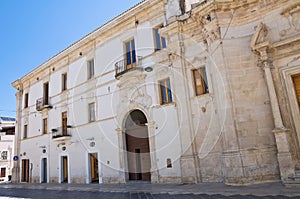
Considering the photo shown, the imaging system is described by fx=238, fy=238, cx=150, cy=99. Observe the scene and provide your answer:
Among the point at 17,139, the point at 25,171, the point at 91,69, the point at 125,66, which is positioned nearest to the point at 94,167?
the point at 91,69

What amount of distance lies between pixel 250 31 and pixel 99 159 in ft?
32.8

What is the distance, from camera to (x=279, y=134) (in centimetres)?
761

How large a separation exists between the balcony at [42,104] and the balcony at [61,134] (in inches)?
86.1

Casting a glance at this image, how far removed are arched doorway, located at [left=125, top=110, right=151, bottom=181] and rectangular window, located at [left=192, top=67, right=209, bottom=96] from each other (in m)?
3.41

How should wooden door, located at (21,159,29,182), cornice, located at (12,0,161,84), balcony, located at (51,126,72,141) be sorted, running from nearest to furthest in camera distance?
cornice, located at (12,0,161,84), balcony, located at (51,126,72,141), wooden door, located at (21,159,29,182)

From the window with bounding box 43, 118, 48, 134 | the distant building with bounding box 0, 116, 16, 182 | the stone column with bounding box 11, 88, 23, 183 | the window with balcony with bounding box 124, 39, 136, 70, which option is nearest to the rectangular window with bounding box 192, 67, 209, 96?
the window with balcony with bounding box 124, 39, 136, 70

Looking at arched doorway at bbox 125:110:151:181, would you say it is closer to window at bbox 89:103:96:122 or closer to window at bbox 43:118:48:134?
window at bbox 89:103:96:122

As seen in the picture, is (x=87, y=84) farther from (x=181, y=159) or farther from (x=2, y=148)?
(x=2, y=148)

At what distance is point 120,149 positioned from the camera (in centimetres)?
1246

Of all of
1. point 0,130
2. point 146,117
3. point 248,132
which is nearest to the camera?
point 248,132

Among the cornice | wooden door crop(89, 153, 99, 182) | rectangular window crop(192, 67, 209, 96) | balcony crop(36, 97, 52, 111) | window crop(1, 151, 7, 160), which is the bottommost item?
wooden door crop(89, 153, 99, 182)

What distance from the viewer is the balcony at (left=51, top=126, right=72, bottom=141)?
50.7ft

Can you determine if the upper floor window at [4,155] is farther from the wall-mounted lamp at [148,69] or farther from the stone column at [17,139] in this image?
the wall-mounted lamp at [148,69]

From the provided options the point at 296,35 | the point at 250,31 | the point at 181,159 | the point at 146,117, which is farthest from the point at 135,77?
the point at 296,35
